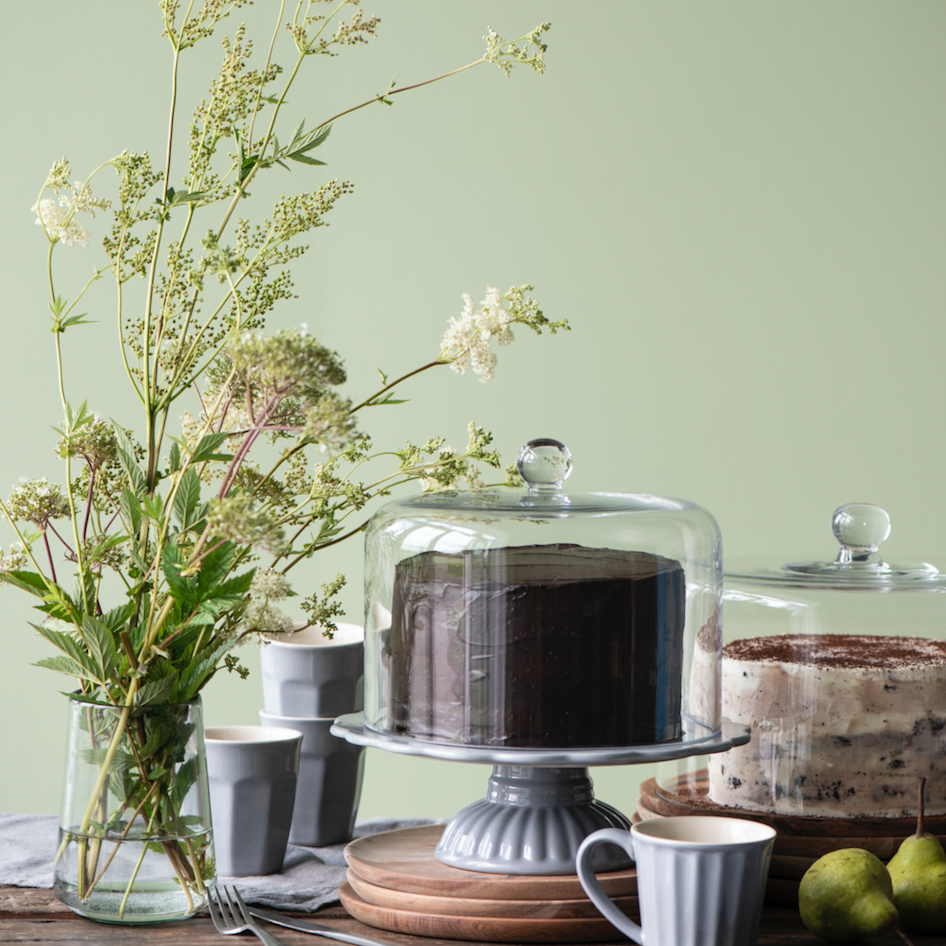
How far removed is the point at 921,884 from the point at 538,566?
1.15 feet

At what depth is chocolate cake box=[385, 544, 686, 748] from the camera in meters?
0.82

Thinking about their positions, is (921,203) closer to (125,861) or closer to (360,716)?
(360,716)

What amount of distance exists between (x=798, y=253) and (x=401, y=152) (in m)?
0.70

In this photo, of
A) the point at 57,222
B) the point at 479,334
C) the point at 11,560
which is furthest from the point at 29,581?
the point at 479,334

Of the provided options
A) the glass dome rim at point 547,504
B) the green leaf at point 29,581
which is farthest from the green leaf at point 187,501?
the glass dome rim at point 547,504

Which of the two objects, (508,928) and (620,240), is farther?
(620,240)

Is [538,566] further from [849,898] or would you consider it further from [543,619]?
[849,898]

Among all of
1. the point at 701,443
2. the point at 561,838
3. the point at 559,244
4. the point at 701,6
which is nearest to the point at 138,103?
the point at 559,244

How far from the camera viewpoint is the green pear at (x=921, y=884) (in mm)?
801

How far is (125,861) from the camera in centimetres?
81

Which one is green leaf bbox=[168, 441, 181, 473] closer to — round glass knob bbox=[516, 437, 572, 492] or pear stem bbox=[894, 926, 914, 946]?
round glass knob bbox=[516, 437, 572, 492]

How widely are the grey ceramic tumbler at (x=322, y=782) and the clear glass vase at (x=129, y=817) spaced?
0.74 ft

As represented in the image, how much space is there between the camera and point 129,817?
804 millimetres

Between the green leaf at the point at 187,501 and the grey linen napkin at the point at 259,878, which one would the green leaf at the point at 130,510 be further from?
the grey linen napkin at the point at 259,878
